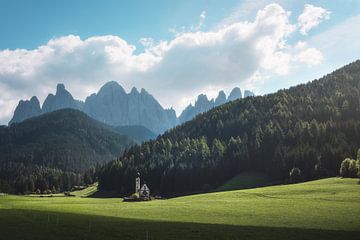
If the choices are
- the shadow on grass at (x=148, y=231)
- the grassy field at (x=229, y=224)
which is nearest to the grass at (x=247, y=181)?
the grassy field at (x=229, y=224)

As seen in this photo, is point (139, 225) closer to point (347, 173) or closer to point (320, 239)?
point (320, 239)

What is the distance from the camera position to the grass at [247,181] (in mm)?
161363

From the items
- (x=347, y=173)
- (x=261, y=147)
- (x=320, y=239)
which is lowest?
(x=320, y=239)

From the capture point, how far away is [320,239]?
46.0 meters

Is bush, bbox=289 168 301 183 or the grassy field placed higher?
bush, bbox=289 168 301 183

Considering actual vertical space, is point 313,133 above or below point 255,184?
above

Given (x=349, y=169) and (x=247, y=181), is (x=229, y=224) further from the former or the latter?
(x=247, y=181)

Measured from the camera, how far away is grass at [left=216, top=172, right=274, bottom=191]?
529 ft

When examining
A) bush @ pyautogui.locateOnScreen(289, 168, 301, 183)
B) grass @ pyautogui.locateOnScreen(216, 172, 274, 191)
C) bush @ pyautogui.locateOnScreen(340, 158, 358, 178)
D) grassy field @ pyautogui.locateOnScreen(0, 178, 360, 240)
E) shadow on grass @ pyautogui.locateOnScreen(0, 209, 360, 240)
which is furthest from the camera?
grass @ pyautogui.locateOnScreen(216, 172, 274, 191)

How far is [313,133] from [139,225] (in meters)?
143

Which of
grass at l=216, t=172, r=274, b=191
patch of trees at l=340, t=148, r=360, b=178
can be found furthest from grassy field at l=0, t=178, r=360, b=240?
grass at l=216, t=172, r=274, b=191

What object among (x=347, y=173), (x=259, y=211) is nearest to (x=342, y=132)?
(x=347, y=173)

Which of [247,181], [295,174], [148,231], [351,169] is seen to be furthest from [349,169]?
[148,231]

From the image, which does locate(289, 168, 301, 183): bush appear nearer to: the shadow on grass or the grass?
the grass
